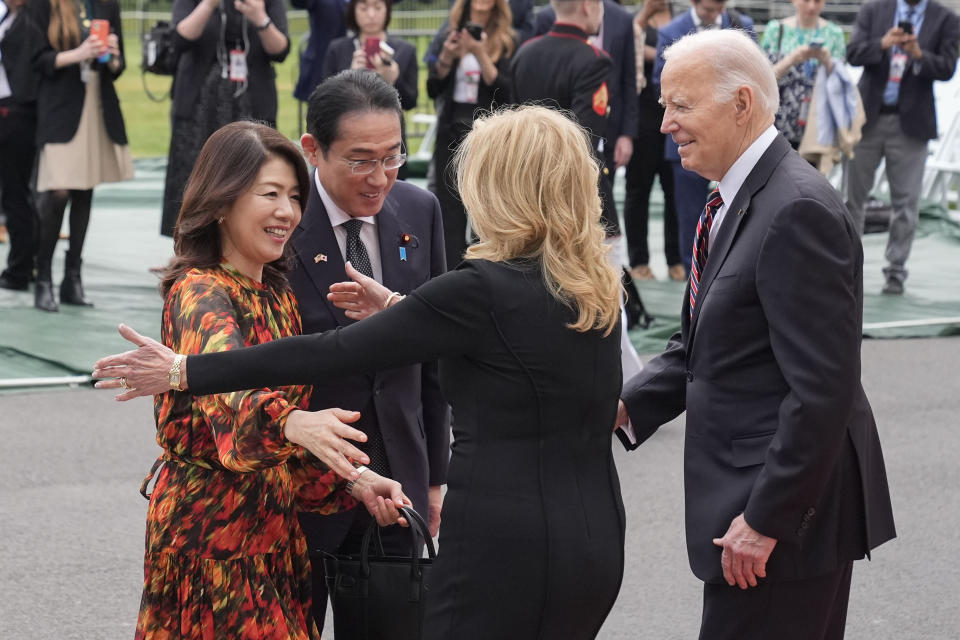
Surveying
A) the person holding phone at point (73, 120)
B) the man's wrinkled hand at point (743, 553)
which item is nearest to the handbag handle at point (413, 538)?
the man's wrinkled hand at point (743, 553)

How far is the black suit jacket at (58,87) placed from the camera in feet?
29.5

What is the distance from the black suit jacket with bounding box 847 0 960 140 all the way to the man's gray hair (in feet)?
25.0

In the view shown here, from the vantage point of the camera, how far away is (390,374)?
3.56 metres

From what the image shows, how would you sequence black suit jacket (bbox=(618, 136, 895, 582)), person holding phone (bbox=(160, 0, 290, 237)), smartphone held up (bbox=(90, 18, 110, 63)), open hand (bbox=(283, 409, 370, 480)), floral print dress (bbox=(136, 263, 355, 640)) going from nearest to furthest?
1. open hand (bbox=(283, 409, 370, 480))
2. black suit jacket (bbox=(618, 136, 895, 582))
3. floral print dress (bbox=(136, 263, 355, 640))
4. smartphone held up (bbox=(90, 18, 110, 63))
5. person holding phone (bbox=(160, 0, 290, 237))

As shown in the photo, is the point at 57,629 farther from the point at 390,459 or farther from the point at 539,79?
the point at 539,79

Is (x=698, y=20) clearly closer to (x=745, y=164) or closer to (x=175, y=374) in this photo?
(x=745, y=164)

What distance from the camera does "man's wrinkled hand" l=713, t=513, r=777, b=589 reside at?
310cm

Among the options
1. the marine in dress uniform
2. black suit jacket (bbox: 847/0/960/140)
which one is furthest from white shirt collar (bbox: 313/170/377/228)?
black suit jacket (bbox: 847/0/960/140)

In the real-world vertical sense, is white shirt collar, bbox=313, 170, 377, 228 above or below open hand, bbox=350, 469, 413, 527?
above

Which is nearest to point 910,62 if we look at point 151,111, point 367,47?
point 367,47

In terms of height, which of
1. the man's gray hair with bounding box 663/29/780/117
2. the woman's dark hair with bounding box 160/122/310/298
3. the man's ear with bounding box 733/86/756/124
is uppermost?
the man's gray hair with bounding box 663/29/780/117

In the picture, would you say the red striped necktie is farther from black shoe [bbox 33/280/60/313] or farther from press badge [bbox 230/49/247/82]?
black shoe [bbox 33/280/60/313]

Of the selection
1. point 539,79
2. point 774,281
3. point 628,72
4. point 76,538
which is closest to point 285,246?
point 774,281

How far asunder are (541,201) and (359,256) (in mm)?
881
